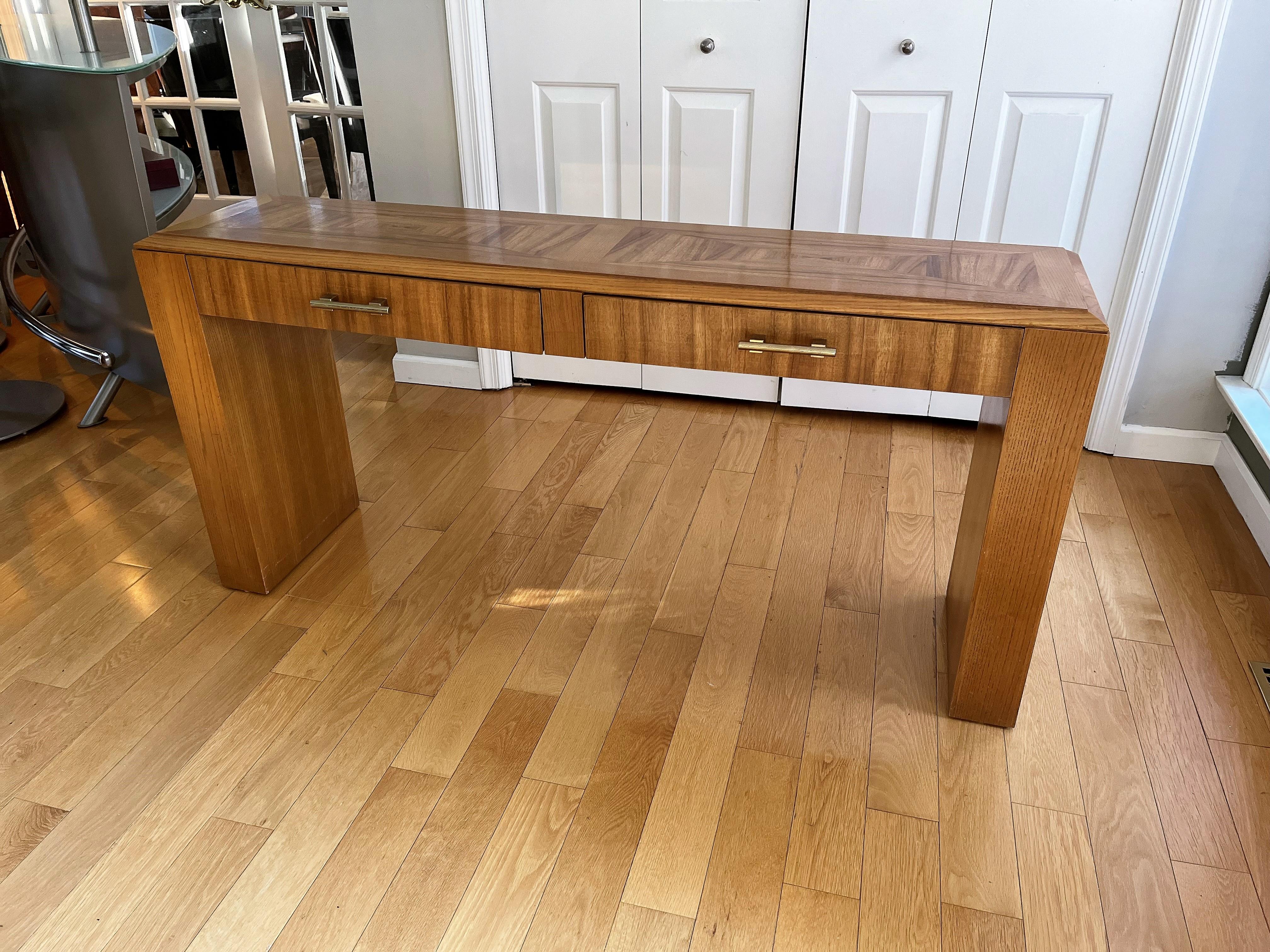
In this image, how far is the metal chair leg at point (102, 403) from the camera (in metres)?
2.65

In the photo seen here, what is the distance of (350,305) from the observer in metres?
1.58

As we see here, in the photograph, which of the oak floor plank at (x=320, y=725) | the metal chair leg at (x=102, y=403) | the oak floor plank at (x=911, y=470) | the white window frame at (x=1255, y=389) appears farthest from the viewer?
the metal chair leg at (x=102, y=403)

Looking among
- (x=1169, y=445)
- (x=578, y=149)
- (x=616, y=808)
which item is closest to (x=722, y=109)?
(x=578, y=149)

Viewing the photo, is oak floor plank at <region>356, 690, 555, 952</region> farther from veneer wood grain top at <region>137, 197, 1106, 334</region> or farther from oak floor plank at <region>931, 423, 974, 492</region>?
oak floor plank at <region>931, 423, 974, 492</region>

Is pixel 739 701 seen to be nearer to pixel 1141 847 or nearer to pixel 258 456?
pixel 1141 847

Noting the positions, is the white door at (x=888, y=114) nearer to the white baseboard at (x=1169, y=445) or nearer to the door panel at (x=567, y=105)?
the door panel at (x=567, y=105)

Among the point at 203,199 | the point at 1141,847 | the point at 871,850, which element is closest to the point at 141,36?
the point at 203,199

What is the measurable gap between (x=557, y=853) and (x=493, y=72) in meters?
2.12

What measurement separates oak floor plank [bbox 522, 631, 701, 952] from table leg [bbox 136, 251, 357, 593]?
0.85 m

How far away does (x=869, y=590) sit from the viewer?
1.97 metres

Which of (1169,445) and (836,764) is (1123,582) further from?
(836,764)

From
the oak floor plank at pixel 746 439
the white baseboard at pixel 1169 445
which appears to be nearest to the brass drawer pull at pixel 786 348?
the oak floor plank at pixel 746 439

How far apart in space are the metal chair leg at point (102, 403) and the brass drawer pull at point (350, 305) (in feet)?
4.63

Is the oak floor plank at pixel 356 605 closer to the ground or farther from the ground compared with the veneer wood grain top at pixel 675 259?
closer to the ground
